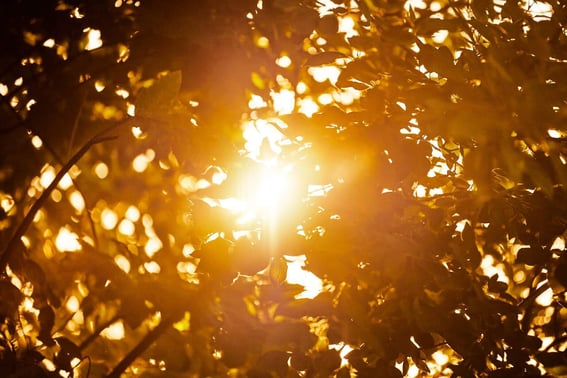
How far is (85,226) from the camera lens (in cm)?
340

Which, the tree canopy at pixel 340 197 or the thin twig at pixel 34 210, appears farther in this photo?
the thin twig at pixel 34 210

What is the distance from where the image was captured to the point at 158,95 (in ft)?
5.32

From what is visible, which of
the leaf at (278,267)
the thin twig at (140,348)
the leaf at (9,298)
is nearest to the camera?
the leaf at (278,267)

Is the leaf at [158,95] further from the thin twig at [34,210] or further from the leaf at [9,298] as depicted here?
the leaf at [9,298]

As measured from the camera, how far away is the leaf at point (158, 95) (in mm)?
1599

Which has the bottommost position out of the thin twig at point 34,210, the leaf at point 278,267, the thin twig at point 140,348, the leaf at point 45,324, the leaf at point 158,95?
the thin twig at point 140,348

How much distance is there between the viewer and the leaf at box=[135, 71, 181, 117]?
160cm

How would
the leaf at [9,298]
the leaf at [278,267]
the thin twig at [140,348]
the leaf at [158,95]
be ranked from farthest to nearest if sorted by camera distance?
the thin twig at [140,348]
the leaf at [9,298]
the leaf at [278,267]
the leaf at [158,95]

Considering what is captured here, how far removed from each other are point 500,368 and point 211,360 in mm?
1353

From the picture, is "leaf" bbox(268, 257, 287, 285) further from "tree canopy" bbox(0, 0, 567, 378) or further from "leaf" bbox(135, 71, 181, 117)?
"leaf" bbox(135, 71, 181, 117)

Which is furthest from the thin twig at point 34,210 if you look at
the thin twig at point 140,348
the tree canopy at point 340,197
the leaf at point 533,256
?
the leaf at point 533,256

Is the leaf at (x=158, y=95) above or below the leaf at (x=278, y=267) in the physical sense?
above

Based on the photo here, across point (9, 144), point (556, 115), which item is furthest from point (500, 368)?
point (9, 144)

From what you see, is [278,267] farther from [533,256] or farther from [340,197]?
[533,256]
